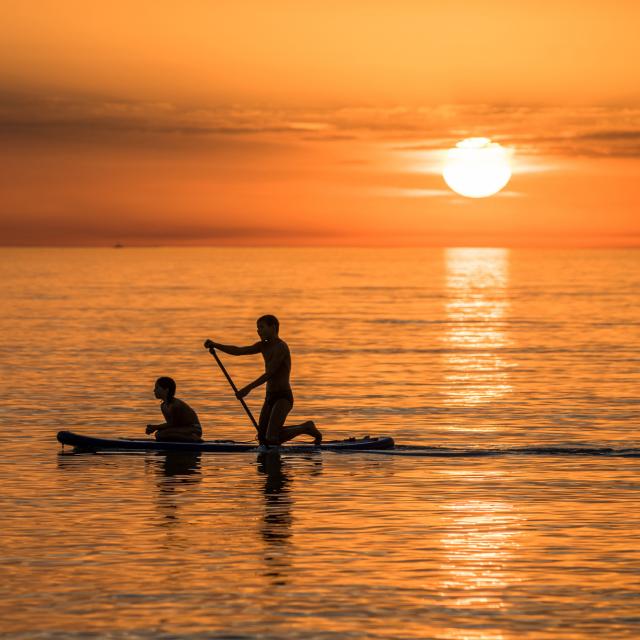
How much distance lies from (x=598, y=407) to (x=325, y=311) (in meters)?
54.5

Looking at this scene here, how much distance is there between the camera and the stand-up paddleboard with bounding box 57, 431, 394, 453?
23.4 m

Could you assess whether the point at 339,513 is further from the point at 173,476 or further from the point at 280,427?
the point at 280,427

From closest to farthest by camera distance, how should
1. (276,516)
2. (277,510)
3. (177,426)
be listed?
1. (276,516)
2. (277,510)
3. (177,426)

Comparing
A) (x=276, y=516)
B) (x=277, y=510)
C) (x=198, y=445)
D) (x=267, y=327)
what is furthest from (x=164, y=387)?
(x=276, y=516)

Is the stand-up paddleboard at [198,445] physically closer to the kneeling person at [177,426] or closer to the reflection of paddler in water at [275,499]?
the kneeling person at [177,426]

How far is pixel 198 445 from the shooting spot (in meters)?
23.4

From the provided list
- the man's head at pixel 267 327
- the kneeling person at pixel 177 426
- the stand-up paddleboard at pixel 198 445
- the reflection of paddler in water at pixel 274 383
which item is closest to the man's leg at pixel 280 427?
the reflection of paddler in water at pixel 274 383

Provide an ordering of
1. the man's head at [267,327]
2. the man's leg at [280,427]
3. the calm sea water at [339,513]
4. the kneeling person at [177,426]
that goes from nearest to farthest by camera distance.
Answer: the calm sea water at [339,513], the man's head at [267,327], the man's leg at [280,427], the kneeling person at [177,426]

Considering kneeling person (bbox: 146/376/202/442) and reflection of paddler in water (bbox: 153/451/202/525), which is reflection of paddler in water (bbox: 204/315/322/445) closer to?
kneeling person (bbox: 146/376/202/442)

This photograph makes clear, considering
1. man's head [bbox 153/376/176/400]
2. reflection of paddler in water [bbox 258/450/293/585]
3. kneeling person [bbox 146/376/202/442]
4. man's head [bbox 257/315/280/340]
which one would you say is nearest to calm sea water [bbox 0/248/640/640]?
reflection of paddler in water [bbox 258/450/293/585]

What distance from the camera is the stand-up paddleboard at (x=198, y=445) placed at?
922 inches

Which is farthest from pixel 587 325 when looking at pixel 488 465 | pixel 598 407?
pixel 488 465

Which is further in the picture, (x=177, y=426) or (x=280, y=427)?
(x=177, y=426)

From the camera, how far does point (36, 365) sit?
4422 centimetres
